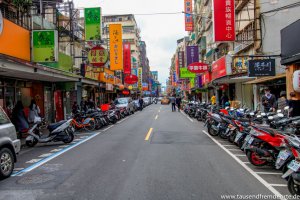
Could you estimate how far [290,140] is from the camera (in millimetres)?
6578

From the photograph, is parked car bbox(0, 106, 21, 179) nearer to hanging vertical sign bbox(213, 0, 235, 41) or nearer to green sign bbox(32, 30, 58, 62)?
green sign bbox(32, 30, 58, 62)

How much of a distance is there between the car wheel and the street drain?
41cm

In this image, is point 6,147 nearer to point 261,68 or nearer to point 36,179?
point 36,179

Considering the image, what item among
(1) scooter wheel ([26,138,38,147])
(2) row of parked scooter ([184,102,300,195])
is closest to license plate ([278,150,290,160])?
(2) row of parked scooter ([184,102,300,195])

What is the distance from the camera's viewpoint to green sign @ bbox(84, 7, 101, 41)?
23703mm

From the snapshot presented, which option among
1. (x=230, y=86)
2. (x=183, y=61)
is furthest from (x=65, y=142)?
(x=183, y=61)

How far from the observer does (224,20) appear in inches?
816

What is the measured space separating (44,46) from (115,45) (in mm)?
21842

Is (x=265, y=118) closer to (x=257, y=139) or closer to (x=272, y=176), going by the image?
(x=257, y=139)

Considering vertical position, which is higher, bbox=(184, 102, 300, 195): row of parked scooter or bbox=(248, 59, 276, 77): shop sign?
bbox=(248, 59, 276, 77): shop sign

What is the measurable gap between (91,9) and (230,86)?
16153mm

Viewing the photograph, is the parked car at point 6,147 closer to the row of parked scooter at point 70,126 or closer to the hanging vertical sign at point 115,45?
the row of parked scooter at point 70,126

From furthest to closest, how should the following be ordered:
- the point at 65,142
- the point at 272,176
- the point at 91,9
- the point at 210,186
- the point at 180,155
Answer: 1. the point at 91,9
2. the point at 65,142
3. the point at 180,155
4. the point at 272,176
5. the point at 210,186

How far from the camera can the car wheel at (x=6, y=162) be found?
7.42 m
